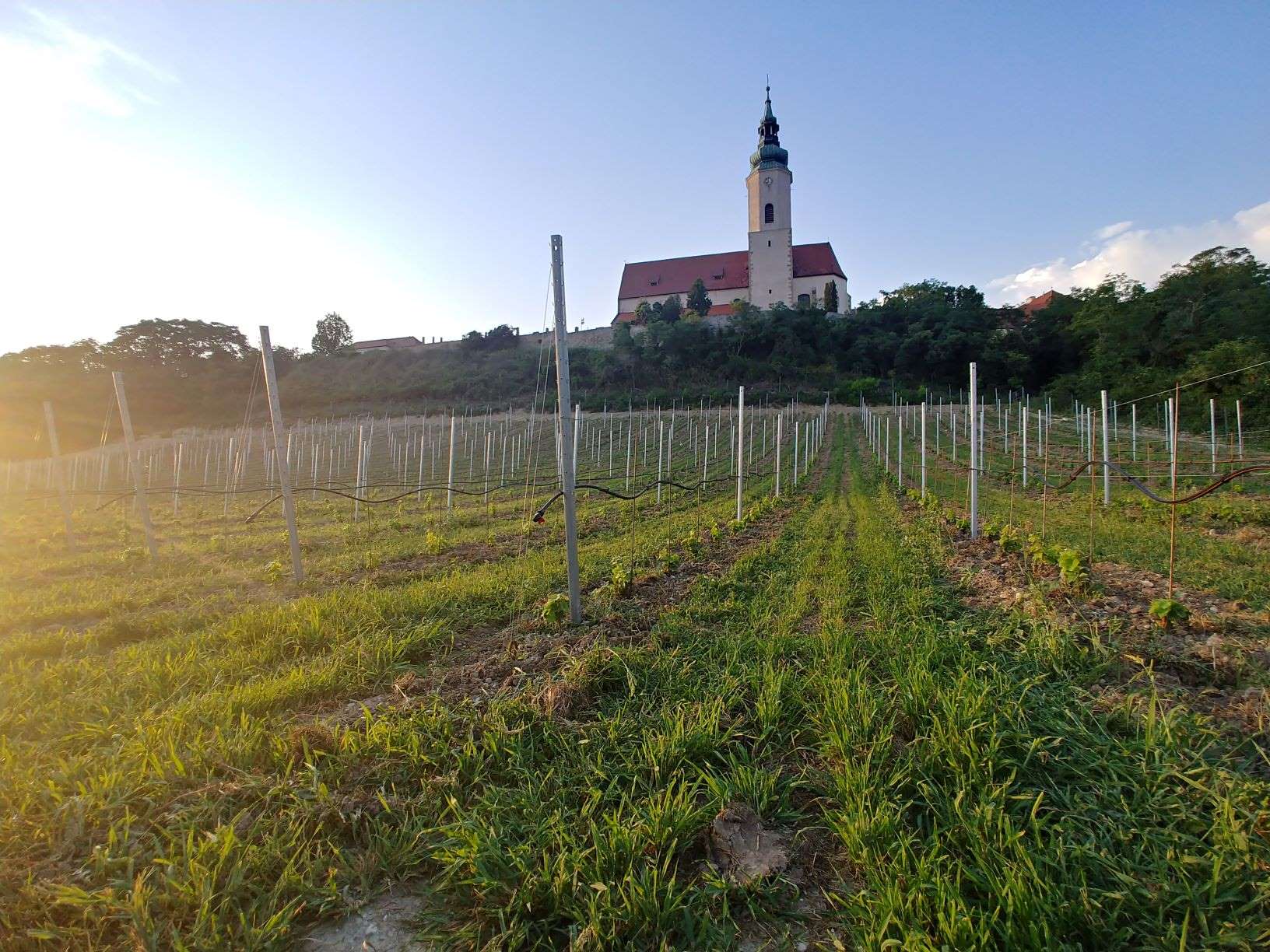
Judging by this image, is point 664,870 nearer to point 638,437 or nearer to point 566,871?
point 566,871

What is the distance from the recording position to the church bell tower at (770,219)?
177ft

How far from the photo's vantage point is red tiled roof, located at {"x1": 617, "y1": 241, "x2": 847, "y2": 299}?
5744 centimetres

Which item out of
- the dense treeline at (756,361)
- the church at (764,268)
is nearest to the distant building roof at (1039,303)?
the dense treeline at (756,361)

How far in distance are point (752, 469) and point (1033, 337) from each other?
3875cm

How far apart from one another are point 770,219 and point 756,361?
1725 centimetres

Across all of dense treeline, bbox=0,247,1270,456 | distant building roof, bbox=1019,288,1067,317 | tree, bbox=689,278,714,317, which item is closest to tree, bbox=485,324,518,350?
dense treeline, bbox=0,247,1270,456

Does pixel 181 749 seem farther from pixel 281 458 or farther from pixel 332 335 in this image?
pixel 332 335

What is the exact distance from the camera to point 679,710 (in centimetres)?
281

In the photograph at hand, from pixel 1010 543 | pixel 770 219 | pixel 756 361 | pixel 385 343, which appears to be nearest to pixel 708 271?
pixel 770 219

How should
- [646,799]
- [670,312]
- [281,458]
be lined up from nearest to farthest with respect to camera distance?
[646,799] < [281,458] < [670,312]

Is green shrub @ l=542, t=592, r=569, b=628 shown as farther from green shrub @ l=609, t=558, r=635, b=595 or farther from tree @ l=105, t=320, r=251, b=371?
tree @ l=105, t=320, r=251, b=371

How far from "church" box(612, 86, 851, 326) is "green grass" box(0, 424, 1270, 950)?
171 ft

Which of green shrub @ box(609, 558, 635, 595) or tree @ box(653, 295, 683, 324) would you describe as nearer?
green shrub @ box(609, 558, 635, 595)

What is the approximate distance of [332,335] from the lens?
67.1m
